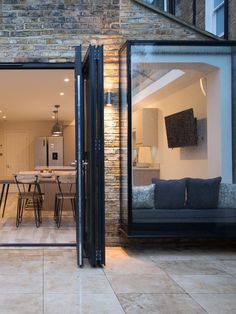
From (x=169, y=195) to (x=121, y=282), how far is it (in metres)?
1.74

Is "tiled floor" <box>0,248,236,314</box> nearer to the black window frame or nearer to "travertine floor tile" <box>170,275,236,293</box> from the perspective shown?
"travertine floor tile" <box>170,275,236,293</box>

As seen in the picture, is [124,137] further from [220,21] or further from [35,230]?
[220,21]

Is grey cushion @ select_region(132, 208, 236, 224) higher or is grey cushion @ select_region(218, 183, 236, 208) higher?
grey cushion @ select_region(218, 183, 236, 208)

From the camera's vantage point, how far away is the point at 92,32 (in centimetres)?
532

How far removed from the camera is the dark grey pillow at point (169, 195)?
5.38 m

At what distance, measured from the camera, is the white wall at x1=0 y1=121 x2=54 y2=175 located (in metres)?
14.3

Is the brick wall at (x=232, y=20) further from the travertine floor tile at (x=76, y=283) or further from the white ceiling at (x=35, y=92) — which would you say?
the travertine floor tile at (x=76, y=283)

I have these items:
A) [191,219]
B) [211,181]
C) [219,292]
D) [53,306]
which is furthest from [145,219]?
[53,306]

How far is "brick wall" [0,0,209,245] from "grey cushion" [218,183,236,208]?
135 cm

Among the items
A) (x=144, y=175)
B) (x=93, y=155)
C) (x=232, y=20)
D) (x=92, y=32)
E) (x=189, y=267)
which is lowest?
(x=189, y=267)

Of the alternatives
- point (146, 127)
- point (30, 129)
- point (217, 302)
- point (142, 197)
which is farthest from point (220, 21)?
point (30, 129)

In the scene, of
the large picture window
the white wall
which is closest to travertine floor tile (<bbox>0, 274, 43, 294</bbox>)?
the large picture window

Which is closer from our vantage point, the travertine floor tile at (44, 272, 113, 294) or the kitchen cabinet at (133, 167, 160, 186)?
the travertine floor tile at (44, 272, 113, 294)

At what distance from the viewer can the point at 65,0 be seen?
5270 millimetres
